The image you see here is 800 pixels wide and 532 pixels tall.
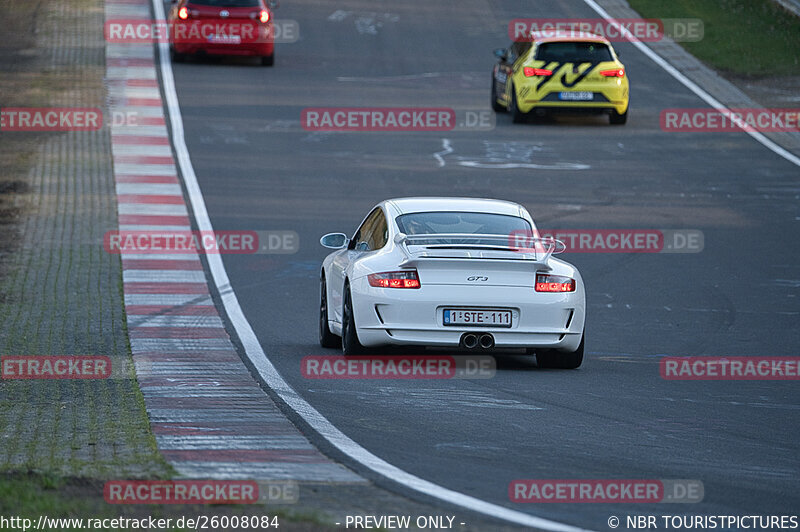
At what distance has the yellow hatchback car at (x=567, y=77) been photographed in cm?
2658

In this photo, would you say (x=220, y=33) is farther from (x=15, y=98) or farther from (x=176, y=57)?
(x=15, y=98)

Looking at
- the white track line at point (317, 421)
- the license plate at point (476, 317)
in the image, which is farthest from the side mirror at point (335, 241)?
the license plate at point (476, 317)

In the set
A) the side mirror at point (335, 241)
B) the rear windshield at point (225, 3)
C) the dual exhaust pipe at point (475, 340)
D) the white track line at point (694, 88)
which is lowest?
the white track line at point (694, 88)

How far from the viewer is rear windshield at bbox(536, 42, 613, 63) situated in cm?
2677

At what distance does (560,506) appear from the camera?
22.3ft

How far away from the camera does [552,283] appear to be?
1135 cm

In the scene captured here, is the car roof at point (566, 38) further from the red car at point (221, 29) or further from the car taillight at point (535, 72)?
the red car at point (221, 29)

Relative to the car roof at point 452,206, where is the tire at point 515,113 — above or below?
below

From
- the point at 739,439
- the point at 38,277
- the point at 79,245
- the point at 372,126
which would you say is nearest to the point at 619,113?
the point at 372,126

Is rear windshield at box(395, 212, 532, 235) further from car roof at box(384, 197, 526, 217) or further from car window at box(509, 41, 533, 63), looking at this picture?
car window at box(509, 41, 533, 63)

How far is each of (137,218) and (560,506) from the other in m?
14.3

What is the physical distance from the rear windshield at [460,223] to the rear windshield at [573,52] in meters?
15.0

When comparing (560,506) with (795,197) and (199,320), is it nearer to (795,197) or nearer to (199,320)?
(199,320)

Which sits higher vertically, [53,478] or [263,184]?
[53,478]
